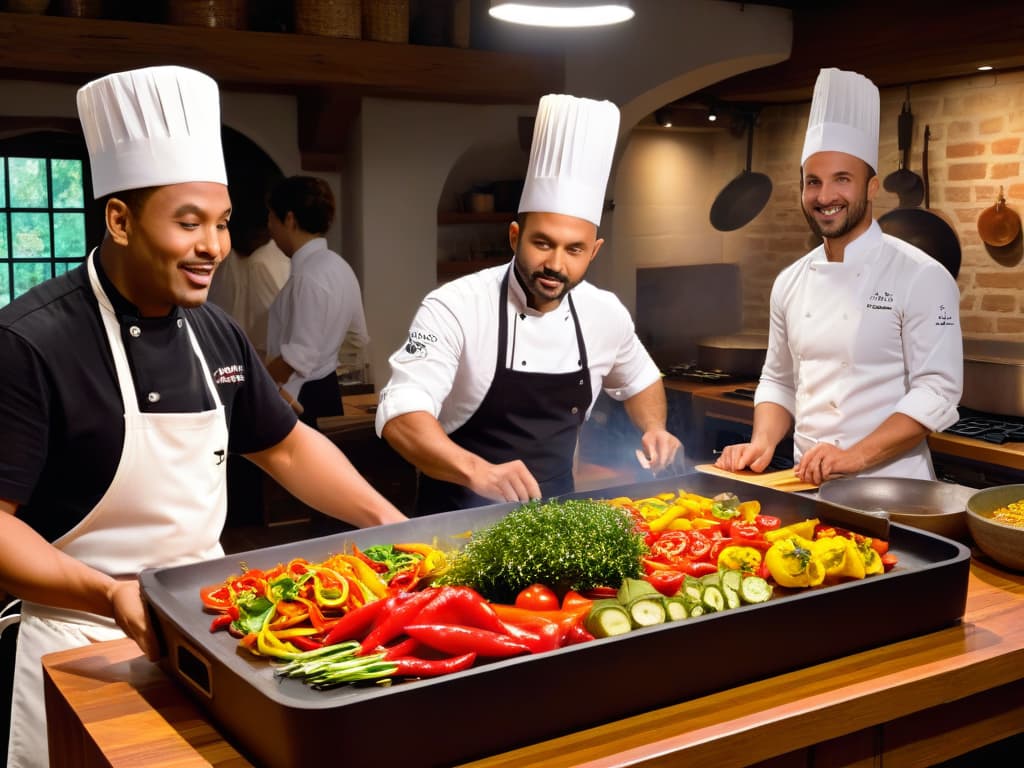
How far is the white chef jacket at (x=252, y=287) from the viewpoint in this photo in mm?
6266

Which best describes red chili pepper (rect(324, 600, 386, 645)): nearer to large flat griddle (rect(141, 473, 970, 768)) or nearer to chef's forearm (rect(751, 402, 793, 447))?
large flat griddle (rect(141, 473, 970, 768))

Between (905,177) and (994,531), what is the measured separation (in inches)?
160

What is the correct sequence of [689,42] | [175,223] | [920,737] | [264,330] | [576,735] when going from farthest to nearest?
1. [264,330]
2. [689,42]
3. [175,223]
4. [920,737]
5. [576,735]

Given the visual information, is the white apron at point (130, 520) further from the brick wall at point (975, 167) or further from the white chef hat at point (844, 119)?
the brick wall at point (975, 167)

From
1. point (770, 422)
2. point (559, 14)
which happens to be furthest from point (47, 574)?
point (770, 422)

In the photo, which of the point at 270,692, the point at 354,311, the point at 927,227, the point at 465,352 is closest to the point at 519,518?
the point at 270,692

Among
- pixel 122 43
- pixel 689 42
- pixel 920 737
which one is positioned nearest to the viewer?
pixel 920 737

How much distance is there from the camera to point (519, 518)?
66.6 inches

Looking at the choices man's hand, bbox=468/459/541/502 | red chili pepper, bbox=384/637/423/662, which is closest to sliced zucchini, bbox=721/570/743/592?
red chili pepper, bbox=384/637/423/662

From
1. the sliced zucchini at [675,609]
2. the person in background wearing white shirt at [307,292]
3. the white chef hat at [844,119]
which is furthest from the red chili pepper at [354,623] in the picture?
the person in background wearing white shirt at [307,292]

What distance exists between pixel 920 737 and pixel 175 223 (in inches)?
58.6

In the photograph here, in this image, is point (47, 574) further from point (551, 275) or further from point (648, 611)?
point (551, 275)

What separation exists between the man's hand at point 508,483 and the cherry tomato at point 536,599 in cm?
60

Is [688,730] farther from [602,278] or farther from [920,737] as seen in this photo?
[602,278]
